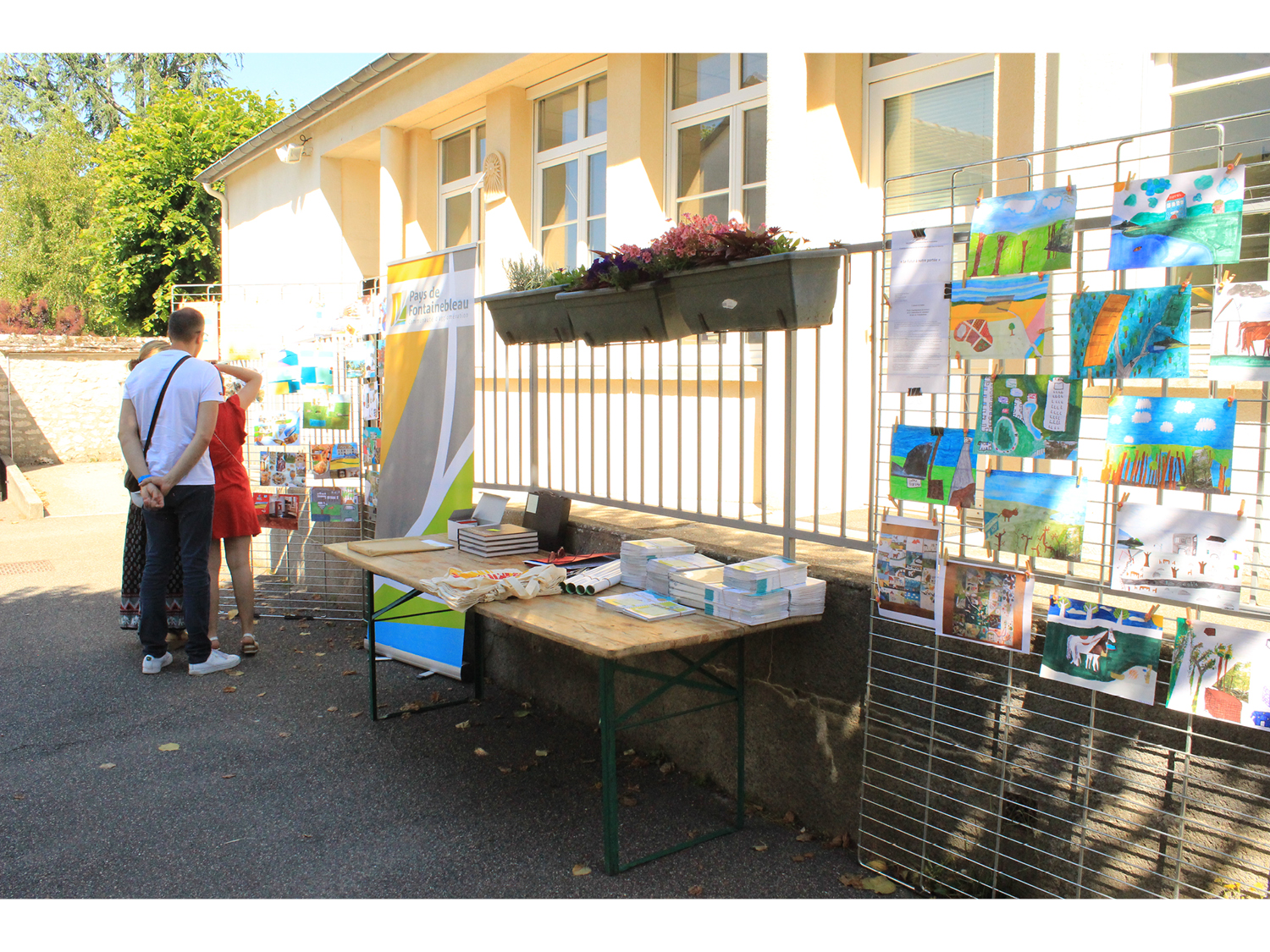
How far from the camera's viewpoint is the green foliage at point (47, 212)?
107ft

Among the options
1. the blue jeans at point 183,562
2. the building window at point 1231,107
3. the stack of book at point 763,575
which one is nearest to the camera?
the stack of book at point 763,575

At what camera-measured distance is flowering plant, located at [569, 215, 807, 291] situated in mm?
3281

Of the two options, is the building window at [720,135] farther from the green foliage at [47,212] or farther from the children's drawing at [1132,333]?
the green foliage at [47,212]

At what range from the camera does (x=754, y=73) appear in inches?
253

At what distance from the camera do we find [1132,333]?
218cm

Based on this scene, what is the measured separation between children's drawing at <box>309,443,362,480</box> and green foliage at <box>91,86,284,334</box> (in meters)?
16.7

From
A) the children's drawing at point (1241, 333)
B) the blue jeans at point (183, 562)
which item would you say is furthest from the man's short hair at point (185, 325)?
the children's drawing at point (1241, 333)

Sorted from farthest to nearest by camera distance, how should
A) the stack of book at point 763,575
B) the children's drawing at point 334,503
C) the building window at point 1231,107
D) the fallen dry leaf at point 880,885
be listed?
the children's drawing at point 334,503 → the building window at point 1231,107 → the stack of book at point 763,575 → the fallen dry leaf at point 880,885

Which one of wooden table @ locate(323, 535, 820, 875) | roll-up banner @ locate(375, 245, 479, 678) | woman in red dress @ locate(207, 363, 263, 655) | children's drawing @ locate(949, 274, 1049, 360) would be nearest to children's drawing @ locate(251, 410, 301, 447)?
woman in red dress @ locate(207, 363, 263, 655)

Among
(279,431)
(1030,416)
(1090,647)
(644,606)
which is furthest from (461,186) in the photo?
(1090,647)

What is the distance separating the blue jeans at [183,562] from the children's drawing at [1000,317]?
4369 millimetres

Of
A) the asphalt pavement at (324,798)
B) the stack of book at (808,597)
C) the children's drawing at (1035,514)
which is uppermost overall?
the children's drawing at (1035,514)

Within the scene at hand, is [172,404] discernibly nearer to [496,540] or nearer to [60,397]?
[496,540]
